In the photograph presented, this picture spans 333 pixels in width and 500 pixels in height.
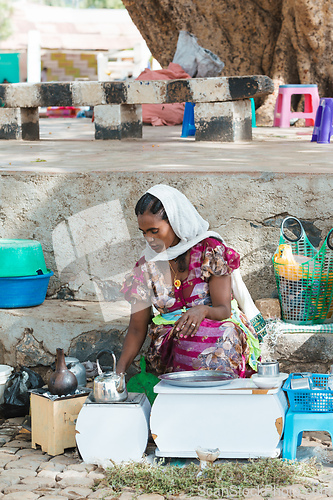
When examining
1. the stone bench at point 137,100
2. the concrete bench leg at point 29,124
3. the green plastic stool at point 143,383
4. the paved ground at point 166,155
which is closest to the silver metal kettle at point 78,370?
the green plastic stool at point 143,383

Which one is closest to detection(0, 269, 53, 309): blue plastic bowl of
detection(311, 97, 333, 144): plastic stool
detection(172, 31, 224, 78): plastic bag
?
detection(311, 97, 333, 144): plastic stool

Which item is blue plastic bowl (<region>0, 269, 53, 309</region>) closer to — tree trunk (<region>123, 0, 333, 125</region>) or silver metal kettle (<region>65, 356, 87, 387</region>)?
silver metal kettle (<region>65, 356, 87, 387</region>)

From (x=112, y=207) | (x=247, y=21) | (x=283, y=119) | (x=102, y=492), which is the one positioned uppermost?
(x=247, y=21)

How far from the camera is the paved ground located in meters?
4.27

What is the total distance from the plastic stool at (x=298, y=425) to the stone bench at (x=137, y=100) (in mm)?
3867

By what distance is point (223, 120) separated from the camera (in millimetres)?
6316

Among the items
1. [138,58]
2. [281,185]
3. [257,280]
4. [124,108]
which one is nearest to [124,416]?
[257,280]

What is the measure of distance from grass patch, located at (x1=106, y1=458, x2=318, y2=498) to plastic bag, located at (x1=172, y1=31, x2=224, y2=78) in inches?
283

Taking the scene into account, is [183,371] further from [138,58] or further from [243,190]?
[138,58]

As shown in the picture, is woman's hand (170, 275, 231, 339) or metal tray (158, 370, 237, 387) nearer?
metal tray (158, 370, 237, 387)

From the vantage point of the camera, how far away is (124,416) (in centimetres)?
288

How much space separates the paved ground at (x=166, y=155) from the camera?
4266mm

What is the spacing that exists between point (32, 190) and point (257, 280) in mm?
1507

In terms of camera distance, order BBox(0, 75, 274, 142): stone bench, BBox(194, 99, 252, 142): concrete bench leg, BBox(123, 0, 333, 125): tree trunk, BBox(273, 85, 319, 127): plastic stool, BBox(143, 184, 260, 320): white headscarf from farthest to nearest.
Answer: BBox(123, 0, 333, 125): tree trunk, BBox(273, 85, 319, 127): plastic stool, BBox(194, 99, 252, 142): concrete bench leg, BBox(0, 75, 274, 142): stone bench, BBox(143, 184, 260, 320): white headscarf
